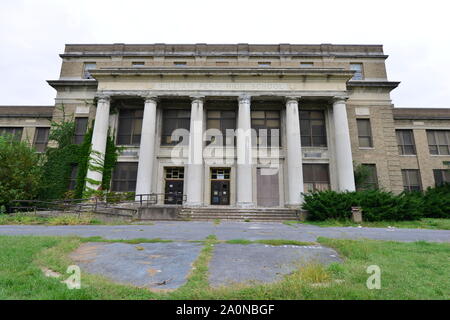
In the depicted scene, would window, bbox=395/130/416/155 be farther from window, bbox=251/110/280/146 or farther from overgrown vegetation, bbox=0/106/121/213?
overgrown vegetation, bbox=0/106/121/213

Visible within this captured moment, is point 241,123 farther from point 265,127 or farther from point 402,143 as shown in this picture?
point 402,143

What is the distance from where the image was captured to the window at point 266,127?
21297 millimetres

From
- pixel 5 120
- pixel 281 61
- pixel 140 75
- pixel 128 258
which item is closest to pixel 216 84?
pixel 140 75

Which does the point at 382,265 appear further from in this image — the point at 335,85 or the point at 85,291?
the point at 335,85

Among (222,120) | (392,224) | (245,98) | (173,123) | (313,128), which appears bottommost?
(392,224)

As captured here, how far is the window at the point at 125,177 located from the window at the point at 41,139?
30.6ft

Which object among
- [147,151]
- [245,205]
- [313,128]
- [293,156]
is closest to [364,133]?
[313,128]

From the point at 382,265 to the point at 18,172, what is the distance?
70.7 feet

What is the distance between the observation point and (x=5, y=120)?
80.1 feet

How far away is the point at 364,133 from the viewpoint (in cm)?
2183

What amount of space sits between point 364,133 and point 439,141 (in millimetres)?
9882

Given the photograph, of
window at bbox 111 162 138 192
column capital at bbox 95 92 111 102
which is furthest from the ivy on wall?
column capital at bbox 95 92 111 102

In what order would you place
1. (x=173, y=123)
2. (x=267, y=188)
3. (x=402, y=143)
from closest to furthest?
(x=267, y=188), (x=173, y=123), (x=402, y=143)

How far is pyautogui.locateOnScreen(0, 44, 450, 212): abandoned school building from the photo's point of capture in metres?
19.3
